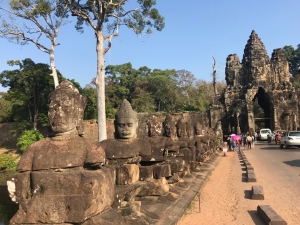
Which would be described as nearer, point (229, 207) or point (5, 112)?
point (229, 207)

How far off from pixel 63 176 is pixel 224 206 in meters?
3.91

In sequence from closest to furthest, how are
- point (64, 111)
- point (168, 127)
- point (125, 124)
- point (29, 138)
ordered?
1. point (64, 111)
2. point (125, 124)
3. point (168, 127)
4. point (29, 138)

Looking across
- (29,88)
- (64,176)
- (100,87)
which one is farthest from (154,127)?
(29,88)

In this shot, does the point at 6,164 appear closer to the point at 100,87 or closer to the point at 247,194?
the point at 100,87

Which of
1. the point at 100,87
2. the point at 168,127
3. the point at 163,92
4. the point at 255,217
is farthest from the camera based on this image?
the point at 163,92

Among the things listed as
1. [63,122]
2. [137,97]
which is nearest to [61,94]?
[63,122]

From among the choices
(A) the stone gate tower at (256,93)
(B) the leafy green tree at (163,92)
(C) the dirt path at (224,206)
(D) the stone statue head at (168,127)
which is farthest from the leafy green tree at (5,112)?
(C) the dirt path at (224,206)

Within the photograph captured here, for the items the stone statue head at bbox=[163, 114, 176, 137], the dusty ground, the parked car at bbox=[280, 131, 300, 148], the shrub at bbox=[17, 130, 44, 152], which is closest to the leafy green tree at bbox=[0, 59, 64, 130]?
the shrub at bbox=[17, 130, 44, 152]

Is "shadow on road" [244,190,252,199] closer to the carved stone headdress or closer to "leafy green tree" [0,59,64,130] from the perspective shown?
the carved stone headdress

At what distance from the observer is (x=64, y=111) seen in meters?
2.89

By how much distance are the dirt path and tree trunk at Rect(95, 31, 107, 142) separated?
25.6 feet

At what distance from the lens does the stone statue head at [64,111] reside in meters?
2.88

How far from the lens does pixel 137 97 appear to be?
3631 centimetres

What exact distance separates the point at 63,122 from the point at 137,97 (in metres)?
33.5
